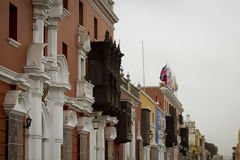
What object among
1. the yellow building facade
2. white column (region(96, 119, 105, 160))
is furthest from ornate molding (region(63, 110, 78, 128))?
the yellow building facade

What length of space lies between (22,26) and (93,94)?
33.5ft

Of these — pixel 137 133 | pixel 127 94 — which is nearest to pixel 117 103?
pixel 127 94

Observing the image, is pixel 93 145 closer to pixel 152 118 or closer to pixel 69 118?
pixel 69 118

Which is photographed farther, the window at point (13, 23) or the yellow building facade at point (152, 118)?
the yellow building facade at point (152, 118)

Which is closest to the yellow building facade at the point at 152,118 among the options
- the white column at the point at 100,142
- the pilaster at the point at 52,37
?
the white column at the point at 100,142

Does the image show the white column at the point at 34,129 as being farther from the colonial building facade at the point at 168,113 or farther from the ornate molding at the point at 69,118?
the colonial building facade at the point at 168,113

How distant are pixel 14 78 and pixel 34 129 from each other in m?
2.17

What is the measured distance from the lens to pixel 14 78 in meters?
18.5

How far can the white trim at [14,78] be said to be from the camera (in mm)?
17828

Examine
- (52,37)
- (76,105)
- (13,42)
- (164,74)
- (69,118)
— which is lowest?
(69,118)

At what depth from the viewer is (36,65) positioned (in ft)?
63.7

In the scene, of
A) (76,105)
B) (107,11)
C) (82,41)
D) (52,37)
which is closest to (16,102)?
(52,37)

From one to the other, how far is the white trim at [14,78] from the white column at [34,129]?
478 mm

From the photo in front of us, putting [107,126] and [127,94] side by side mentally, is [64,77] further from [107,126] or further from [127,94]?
[127,94]
